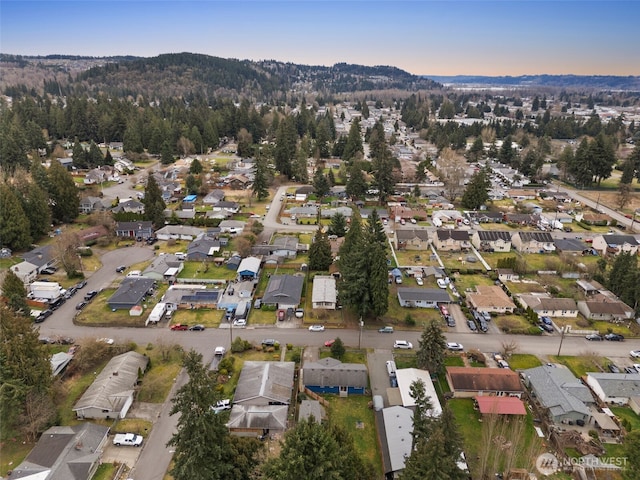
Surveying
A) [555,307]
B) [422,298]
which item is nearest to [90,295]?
[422,298]

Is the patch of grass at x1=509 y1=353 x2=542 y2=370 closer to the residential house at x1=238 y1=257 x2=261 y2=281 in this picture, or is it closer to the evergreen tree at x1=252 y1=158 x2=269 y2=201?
the residential house at x1=238 y1=257 x2=261 y2=281

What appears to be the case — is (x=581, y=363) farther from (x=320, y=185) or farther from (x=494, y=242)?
(x=320, y=185)

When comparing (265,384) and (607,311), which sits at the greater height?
(265,384)

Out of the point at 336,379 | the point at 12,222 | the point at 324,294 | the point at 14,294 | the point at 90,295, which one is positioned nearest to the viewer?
the point at 336,379

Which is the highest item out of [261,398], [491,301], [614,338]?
[261,398]

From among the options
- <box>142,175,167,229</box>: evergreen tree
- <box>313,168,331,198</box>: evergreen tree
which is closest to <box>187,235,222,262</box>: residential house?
<box>142,175,167,229</box>: evergreen tree
